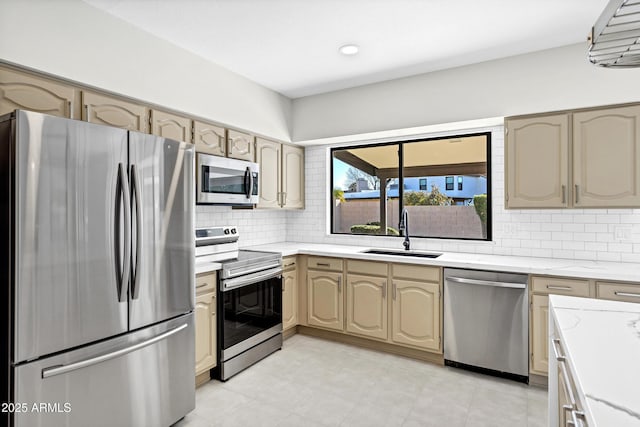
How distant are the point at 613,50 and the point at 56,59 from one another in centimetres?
265

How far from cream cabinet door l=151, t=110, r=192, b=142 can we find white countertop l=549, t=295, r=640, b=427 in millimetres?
2652

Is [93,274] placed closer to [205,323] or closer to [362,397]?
[205,323]

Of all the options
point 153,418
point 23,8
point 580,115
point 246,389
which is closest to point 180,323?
point 153,418

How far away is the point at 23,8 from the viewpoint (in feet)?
6.21

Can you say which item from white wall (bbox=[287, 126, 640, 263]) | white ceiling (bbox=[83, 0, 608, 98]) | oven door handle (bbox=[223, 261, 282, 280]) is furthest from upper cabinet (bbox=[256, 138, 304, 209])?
white wall (bbox=[287, 126, 640, 263])

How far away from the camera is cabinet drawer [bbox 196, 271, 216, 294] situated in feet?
8.50

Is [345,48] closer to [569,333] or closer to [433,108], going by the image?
[433,108]

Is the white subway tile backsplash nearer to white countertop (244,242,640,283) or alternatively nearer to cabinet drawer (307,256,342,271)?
white countertop (244,242,640,283)

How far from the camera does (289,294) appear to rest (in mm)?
3596

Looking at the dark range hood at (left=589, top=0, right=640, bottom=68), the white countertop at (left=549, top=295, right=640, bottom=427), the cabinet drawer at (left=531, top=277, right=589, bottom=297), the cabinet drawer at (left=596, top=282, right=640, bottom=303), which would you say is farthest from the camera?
the cabinet drawer at (left=531, top=277, right=589, bottom=297)

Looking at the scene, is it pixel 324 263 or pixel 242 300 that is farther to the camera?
pixel 324 263

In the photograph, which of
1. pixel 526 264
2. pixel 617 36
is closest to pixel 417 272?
pixel 526 264

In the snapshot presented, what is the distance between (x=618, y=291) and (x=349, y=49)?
259cm

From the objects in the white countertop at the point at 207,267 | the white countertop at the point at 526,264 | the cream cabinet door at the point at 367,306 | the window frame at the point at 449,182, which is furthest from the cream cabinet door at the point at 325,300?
the window frame at the point at 449,182
